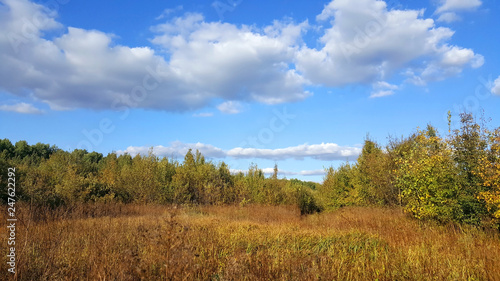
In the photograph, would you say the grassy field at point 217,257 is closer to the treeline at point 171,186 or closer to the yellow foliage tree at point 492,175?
the yellow foliage tree at point 492,175

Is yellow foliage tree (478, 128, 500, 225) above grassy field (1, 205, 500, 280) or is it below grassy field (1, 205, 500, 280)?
above

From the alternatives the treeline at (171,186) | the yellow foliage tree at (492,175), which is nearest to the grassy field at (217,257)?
the yellow foliage tree at (492,175)

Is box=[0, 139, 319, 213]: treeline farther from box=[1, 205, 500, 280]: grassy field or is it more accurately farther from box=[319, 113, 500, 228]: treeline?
box=[319, 113, 500, 228]: treeline

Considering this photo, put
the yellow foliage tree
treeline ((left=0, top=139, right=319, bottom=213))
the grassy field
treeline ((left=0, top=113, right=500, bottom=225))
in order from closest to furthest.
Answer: the grassy field < the yellow foliage tree < treeline ((left=0, top=113, right=500, bottom=225)) < treeline ((left=0, top=139, right=319, bottom=213))

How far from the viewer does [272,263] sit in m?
5.72

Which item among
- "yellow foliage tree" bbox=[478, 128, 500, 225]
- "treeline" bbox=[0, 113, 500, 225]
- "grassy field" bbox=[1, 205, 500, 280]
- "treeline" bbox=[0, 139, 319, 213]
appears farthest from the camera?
"treeline" bbox=[0, 139, 319, 213]

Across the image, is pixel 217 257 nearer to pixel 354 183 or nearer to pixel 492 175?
pixel 492 175

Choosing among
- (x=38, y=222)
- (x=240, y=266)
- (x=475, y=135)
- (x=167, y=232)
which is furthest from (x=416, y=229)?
(x=38, y=222)

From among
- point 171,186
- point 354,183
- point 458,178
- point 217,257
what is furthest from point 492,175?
point 171,186

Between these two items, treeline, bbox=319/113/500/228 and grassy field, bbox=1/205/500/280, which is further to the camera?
treeline, bbox=319/113/500/228

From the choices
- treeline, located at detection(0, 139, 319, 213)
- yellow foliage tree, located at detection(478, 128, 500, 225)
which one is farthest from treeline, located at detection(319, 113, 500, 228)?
treeline, located at detection(0, 139, 319, 213)

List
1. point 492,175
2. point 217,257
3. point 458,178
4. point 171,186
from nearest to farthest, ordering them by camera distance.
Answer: point 217,257
point 492,175
point 458,178
point 171,186

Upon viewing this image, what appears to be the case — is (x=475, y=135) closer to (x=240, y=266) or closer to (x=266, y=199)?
(x=240, y=266)

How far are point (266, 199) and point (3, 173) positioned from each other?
65.9 ft
